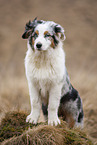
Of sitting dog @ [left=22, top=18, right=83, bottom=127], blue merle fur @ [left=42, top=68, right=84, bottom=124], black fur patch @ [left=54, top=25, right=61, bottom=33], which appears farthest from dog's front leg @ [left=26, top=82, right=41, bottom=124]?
black fur patch @ [left=54, top=25, right=61, bottom=33]

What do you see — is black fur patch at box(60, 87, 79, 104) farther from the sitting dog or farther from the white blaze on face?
the white blaze on face

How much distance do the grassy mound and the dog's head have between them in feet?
3.50

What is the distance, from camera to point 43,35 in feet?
8.95

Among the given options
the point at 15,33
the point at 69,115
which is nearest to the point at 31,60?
the point at 69,115

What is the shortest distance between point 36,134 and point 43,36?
1.27 metres

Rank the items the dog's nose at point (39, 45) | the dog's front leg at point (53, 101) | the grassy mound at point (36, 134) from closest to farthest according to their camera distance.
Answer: the grassy mound at point (36, 134) < the dog's nose at point (39, 45) < the dog's front leg at point (53, 101)

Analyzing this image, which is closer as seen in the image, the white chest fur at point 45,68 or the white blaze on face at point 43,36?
the white blaze on face at point 43,36

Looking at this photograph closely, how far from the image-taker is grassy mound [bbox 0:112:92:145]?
246 centimetres

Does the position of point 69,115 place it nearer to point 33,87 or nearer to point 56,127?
point 56,127

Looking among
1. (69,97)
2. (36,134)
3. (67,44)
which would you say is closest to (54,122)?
(36,134)

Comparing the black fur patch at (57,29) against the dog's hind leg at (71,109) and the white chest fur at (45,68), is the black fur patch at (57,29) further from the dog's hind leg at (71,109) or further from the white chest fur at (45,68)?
the dog's hind leg at (71,109)

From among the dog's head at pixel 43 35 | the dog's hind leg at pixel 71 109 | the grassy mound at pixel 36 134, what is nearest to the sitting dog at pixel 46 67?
the dog's head at pixel 43 35

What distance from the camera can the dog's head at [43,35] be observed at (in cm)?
267

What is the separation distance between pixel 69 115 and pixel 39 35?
57.7 inches
